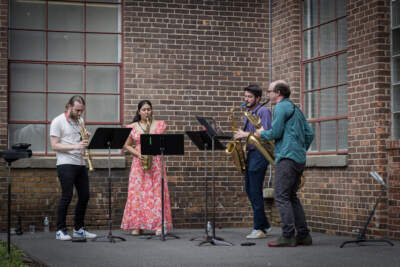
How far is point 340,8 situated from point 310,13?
2.81ft

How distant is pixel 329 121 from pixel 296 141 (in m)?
2.27

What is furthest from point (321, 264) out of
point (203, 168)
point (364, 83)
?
point (203, 168)

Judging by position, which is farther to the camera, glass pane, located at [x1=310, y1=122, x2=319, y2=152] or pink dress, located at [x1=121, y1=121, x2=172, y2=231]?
glass pane, located at [x1=310, y1=122, x2=319, y2=152]

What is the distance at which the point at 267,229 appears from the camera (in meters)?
9.31

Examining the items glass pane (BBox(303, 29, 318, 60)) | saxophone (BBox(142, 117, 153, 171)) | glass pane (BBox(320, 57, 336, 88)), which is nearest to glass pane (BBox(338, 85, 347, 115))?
glass pane (BBox(320, 57, 336, 88))

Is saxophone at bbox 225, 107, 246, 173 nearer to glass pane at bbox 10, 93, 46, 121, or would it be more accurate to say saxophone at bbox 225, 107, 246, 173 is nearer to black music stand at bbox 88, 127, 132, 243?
black music stand at bbox 88, 127, 132, 243

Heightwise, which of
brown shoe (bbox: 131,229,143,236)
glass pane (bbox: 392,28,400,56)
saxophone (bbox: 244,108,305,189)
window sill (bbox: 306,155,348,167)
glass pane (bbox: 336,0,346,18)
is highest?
glass pane (bbox: 336,0,346,18)

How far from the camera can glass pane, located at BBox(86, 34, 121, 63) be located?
10891mm

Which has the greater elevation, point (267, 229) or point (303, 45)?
point (303, 45)

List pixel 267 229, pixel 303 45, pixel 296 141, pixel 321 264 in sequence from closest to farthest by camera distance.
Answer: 1. pixel 321 264
2. pixel 296 141
3. pixel 267 229
4. pixel 303 45

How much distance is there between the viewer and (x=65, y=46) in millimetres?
10781

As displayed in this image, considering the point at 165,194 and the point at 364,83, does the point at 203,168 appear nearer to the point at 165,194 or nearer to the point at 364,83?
the point at 165,194

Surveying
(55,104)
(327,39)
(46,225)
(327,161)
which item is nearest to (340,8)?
(327,39)

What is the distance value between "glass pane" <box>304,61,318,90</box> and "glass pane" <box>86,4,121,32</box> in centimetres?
313
